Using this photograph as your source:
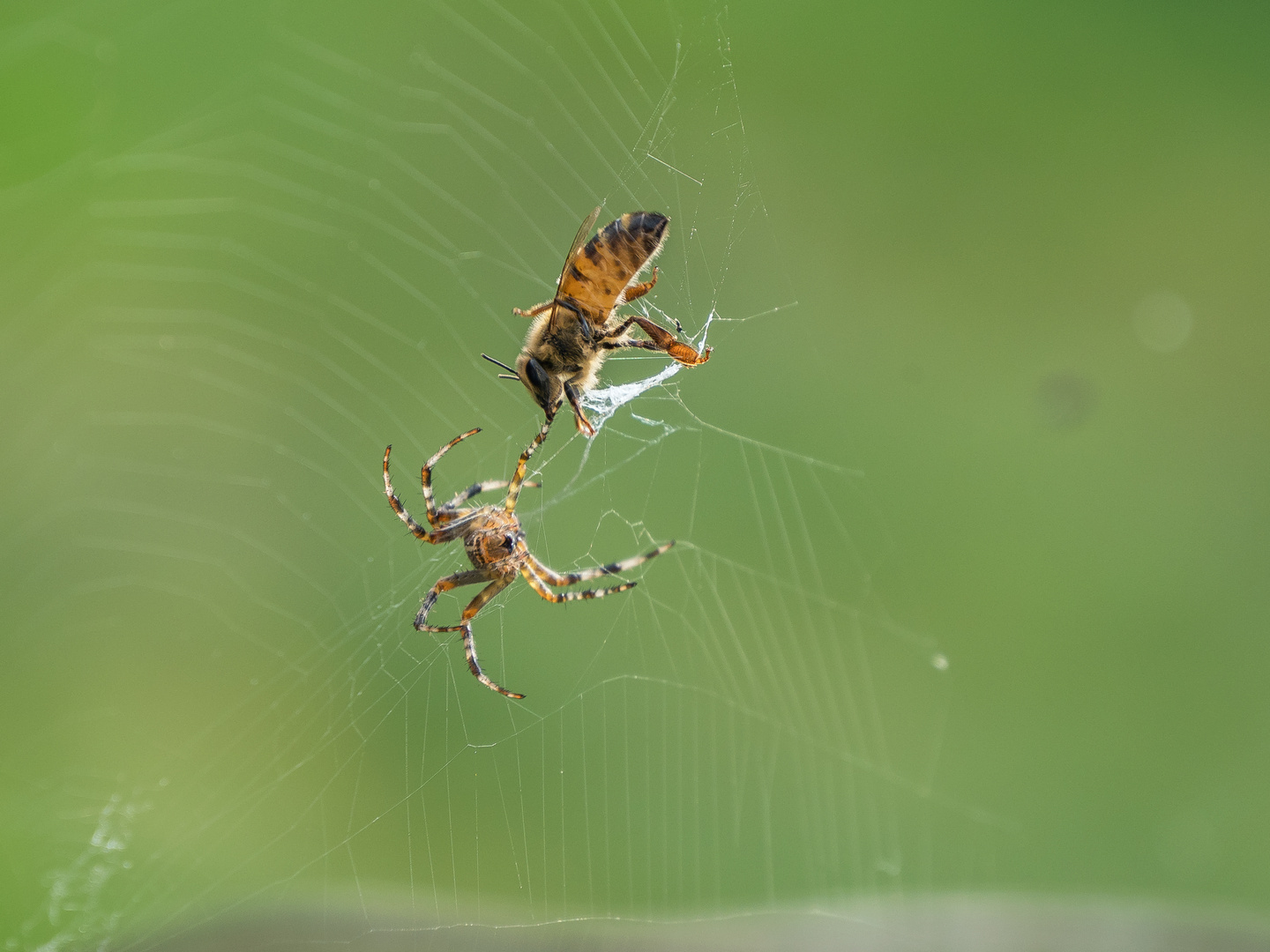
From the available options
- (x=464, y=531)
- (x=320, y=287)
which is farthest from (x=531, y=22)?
(x=464, y=531)

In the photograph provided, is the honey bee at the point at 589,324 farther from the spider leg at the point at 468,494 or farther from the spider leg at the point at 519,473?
the spider leg at the point at 468,494

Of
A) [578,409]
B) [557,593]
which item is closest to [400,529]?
[557,593]

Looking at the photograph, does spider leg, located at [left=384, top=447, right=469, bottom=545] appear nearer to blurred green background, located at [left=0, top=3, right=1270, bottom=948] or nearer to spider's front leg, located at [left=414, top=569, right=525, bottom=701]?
spider's front leg, located at [left=414, top=569, right=525, bottom=701]

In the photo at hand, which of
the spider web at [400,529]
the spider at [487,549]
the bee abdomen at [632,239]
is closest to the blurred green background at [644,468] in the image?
the spider web at [400,529]

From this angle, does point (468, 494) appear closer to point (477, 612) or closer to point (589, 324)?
point (477, 612)

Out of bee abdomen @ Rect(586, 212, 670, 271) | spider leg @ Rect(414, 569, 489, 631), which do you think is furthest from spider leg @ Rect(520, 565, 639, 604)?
bee abdomen @ Rect(586, 212, 670, 271)

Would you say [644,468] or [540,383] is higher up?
[644,468]

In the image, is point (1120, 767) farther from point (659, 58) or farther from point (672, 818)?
point (659, 58)
